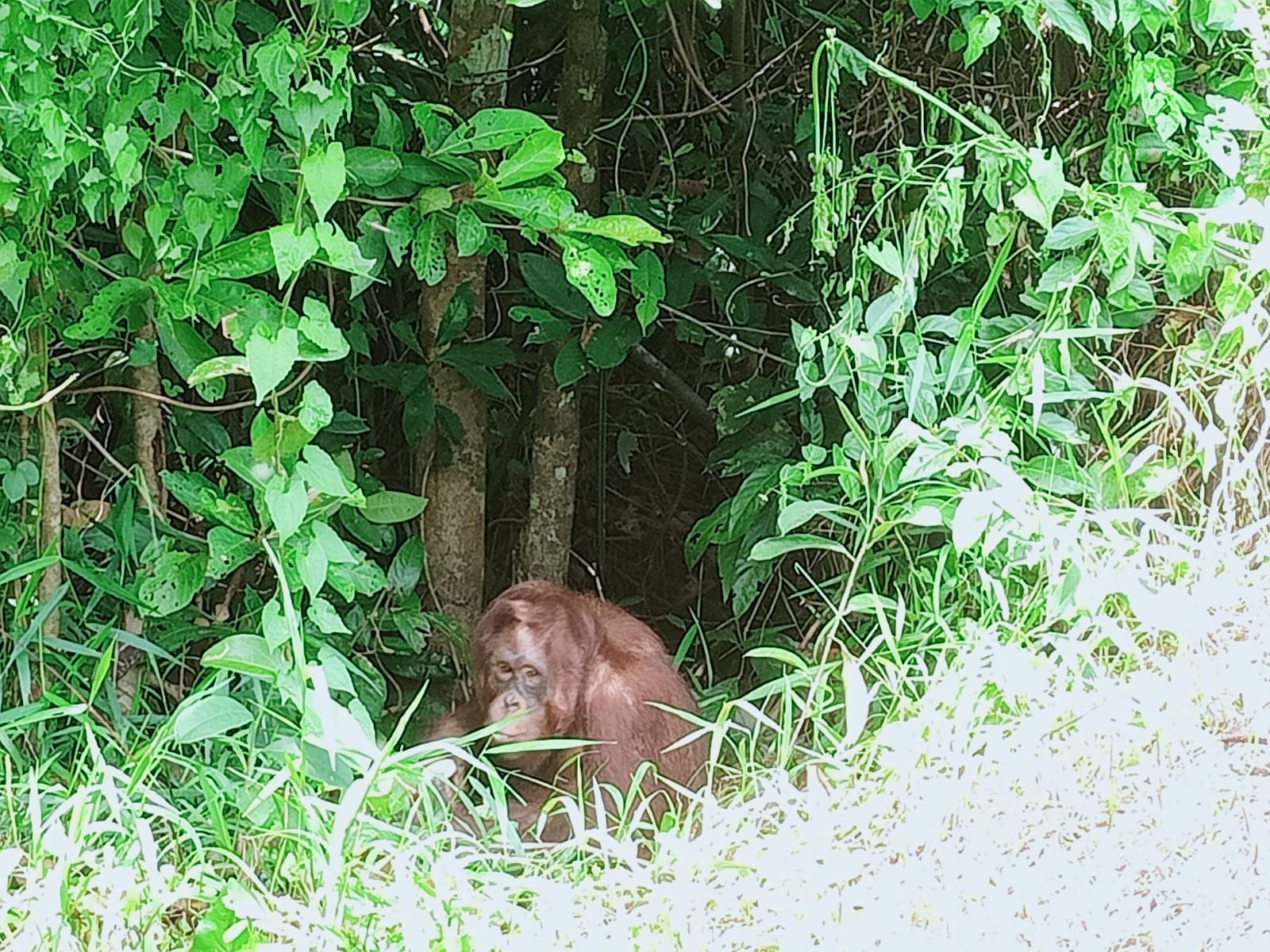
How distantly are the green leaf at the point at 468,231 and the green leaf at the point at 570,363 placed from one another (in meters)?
0.80

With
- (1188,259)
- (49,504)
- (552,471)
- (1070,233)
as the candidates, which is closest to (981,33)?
(1070,233)

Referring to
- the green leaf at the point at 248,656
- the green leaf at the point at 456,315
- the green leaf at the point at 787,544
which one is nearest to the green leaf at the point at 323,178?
the green leaf at the point at 248,656

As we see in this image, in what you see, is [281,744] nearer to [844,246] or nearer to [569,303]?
[569,303]

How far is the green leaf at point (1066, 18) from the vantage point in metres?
2.30

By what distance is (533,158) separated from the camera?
2.24 m

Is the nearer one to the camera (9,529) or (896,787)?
(896,787)

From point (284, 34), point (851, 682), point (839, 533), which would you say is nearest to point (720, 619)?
point (839, 533)

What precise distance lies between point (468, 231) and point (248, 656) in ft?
2.36

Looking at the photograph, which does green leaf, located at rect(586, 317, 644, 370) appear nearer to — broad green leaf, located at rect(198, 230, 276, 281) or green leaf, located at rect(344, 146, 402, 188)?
green leaf, located at rect(344, 146, 402, 188)

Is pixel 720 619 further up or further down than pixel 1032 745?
further down

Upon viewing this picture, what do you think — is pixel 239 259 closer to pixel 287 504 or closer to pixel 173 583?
pixel 287 504

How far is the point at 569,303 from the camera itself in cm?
319

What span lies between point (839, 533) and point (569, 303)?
729mm

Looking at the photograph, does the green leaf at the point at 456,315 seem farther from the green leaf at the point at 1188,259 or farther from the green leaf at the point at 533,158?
the green leaf at the point at 1188,259
